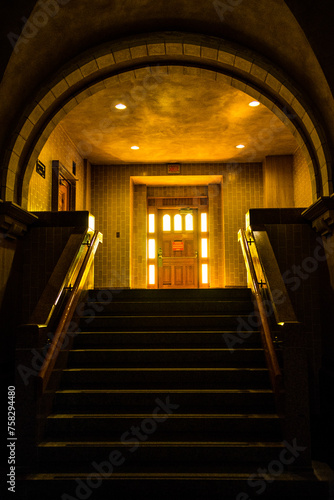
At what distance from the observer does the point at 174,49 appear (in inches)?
209

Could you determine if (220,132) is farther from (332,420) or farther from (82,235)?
(332,420)

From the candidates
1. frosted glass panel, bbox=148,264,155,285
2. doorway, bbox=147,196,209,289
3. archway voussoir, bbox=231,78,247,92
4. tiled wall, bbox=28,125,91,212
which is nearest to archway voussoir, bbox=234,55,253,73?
archway voussoir, bbox=231,78,247,92

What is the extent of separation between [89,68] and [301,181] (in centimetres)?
535

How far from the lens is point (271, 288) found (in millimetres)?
4508

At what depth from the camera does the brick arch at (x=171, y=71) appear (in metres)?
5.16

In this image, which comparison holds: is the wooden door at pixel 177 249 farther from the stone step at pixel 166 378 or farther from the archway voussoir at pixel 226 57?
the stone step at pixel 166 378

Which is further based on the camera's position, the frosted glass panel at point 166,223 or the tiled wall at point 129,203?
the frosted glass panel at point 166,223

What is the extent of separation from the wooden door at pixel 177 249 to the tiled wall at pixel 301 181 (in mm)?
2598

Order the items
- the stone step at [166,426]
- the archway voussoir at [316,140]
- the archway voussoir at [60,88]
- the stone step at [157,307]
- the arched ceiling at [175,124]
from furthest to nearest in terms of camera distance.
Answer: the arched ceiling at [175,124] → the stone step at [157,307] → the archway voussoir at [60,88] → the archway voussoir at [316,140] → the stone step at [166,426]

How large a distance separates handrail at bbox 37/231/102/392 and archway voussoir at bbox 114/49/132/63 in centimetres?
227

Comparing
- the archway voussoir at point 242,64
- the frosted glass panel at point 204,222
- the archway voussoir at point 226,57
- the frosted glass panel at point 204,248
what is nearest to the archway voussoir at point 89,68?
the archway voussoir at point 226,57

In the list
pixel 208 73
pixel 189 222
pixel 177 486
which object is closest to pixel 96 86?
pixel 208 73

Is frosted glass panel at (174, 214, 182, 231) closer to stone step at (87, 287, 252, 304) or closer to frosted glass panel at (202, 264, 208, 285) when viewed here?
frosted glass panel at (202, 264, 208, 285)

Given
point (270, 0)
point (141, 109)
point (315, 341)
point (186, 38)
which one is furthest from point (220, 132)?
point (315, 341)
